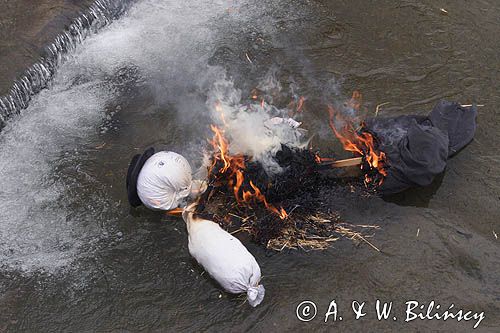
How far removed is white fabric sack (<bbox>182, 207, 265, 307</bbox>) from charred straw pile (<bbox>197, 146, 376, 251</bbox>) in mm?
320

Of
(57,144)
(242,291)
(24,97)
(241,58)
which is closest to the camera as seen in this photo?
(242,291)

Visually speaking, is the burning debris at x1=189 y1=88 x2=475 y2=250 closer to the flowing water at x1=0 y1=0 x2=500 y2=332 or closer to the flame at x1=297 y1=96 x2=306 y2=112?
the flowing water at x1=0 y1=0 x2=500 y2=332

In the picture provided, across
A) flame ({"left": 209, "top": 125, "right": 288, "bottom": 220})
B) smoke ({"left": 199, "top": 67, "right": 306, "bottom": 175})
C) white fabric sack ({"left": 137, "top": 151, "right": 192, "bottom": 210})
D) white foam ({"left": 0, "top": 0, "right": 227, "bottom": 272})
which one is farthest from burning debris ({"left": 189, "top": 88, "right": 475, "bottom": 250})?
white foam ({"left": 0, "top": 0, "right": 227, "bottom": 272})

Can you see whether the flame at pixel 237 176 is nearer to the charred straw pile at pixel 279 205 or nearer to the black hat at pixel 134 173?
the charred straw pile at pixel 279 205

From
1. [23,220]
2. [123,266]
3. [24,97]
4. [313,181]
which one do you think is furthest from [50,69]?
[313,181]

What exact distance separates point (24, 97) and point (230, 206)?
11.1ft

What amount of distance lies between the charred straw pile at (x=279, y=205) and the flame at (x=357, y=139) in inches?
16.6

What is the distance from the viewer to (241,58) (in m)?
7.09

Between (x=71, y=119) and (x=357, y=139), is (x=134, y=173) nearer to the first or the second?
(x=71, y=119)

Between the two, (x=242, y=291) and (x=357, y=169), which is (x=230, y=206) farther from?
(x=357, y=169)

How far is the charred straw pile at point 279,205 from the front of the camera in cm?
505

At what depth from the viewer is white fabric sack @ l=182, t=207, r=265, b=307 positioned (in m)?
4.46

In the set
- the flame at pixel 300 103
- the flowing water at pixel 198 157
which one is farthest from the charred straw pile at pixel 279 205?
the flame at pixel 300 103

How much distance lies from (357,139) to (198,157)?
73.1 inches
